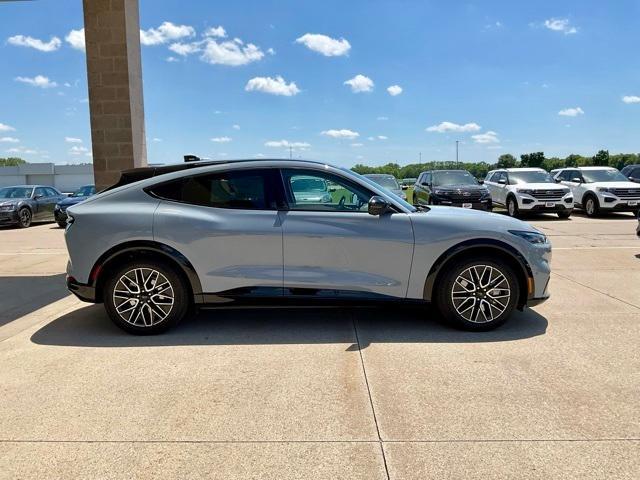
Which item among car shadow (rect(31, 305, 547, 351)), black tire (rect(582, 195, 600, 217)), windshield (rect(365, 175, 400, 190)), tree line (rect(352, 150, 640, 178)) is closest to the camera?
car shadow (rect(31, 305, 547, 351))

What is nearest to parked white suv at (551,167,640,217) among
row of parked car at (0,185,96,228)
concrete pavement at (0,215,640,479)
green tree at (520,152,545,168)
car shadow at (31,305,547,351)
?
concrete pavement at (0,215,640,479)

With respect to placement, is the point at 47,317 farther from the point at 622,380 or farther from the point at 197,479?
the point at 622,380

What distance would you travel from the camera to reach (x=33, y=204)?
58.8 ft

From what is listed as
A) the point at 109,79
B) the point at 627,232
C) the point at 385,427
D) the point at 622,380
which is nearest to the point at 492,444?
the point at 385,427

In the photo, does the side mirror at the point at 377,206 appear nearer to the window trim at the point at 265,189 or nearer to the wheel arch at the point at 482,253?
the wheel arch at the point at 482,253

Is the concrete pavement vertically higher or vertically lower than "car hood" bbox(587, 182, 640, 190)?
lower

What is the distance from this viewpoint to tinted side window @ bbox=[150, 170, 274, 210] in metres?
4.82

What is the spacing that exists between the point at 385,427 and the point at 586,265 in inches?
264

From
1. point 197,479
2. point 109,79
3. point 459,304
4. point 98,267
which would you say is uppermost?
point 109,79

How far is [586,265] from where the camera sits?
8.33 metres

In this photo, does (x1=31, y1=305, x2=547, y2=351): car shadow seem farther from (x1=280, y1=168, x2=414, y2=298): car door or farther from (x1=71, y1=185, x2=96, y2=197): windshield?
(x1=71, y1=185, x2=96, y2=197): windshield

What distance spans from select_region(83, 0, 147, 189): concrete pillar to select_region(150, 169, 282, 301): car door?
4.74 meters

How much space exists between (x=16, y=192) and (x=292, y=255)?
17.6m

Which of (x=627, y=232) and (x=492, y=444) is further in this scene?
(x=627, y=232)
